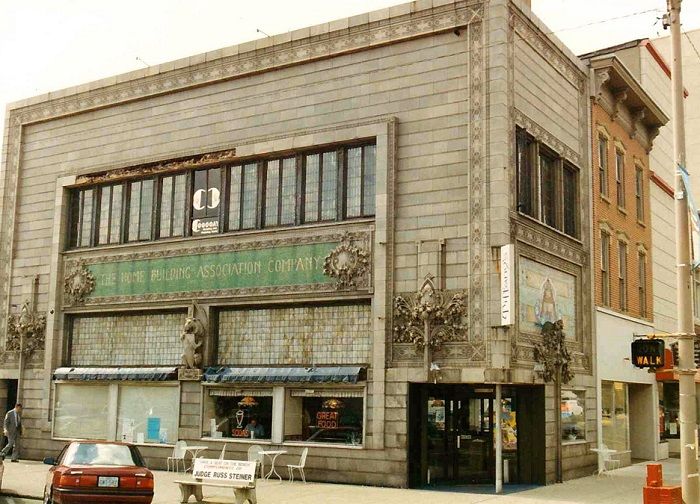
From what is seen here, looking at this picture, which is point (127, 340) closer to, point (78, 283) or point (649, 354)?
point (78, 283)

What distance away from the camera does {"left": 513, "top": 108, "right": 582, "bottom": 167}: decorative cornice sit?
2239 cm

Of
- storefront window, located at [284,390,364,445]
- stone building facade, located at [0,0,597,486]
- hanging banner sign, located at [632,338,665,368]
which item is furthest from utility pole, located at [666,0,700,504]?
storefront window, located at [284,390,364,445]

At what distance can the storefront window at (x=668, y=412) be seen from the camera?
33844mm

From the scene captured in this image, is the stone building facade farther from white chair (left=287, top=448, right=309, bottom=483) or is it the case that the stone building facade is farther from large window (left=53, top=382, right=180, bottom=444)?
white chair (left=287, top=448, right=309, bottom=483)

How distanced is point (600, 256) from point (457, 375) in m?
9.16

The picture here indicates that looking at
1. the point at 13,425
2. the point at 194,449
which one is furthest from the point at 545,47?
the point at 13,425

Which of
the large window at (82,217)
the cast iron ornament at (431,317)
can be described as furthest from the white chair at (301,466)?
the large window at (82,217)

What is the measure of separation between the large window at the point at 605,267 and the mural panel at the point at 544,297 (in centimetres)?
272

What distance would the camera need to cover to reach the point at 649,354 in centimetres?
1496

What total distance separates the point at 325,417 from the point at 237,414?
2.91 meters

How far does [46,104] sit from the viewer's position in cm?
3012

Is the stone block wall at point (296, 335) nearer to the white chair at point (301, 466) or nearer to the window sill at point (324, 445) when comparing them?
the window sill at point (324, 445)

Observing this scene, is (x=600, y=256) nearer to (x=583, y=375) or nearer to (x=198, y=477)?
(x=583, y=375)

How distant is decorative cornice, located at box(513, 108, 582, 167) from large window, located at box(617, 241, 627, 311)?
16.2ft
